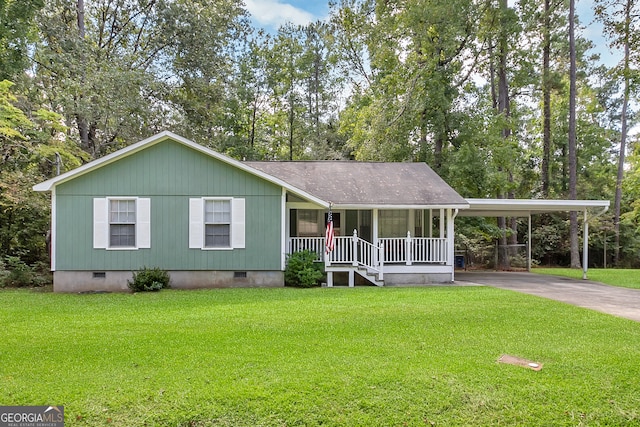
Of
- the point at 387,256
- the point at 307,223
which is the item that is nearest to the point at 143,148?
the point at 307,223

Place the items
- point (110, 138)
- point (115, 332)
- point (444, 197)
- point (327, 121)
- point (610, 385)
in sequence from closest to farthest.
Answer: point (610, 385) → point (115, 332) → point (444, 197) → point (110, 138) → point (327, 121)

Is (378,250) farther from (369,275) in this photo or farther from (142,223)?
(142,223)

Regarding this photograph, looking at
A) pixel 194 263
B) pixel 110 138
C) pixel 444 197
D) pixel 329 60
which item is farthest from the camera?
pixel 329 60

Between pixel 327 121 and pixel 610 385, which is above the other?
pixel 327 121

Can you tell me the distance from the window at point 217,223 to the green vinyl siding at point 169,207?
0.77 feet

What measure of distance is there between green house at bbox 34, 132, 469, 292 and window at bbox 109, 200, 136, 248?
0.08 feet

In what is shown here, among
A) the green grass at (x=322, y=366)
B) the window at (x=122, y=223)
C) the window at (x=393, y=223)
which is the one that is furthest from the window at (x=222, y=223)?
the window at (x=393, y=223)

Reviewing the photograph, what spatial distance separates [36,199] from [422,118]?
16.8 metres

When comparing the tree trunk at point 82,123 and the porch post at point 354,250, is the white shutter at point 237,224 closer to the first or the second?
the porch post at point 354,250

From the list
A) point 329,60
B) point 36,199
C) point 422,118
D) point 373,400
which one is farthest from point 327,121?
point 373,400

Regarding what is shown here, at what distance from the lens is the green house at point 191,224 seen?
11.1 meters

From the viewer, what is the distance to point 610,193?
26750 mm

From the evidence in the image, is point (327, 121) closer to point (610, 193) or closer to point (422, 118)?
point (422, 118)

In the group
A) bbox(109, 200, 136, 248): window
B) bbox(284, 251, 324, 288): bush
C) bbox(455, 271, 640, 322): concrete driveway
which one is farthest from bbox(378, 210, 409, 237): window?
bbox(109, 200, 136, 248): window
